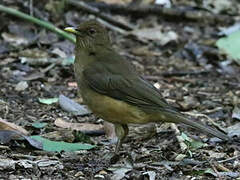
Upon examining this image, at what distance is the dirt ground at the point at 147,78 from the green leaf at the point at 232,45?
0.33 m

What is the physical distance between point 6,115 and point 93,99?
118cm

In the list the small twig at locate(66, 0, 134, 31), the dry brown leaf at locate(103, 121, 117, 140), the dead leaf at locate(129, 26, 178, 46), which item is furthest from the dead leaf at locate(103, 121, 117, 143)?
the small twig at locate(66, 0, 134, 31)

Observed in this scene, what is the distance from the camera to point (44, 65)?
24.4ft

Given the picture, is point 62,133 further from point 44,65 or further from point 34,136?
point 44,65

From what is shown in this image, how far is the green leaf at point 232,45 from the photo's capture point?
7.81m

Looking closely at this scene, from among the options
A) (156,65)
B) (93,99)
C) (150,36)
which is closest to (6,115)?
(93,99)

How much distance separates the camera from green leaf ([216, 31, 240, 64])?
781 cm

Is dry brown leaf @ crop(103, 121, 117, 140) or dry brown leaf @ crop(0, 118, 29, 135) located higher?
dry brown leaf @ crop(0, 118, 29, 135)

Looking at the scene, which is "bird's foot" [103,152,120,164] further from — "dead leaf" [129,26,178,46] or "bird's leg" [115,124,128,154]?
"dead leaf" [129,26,178,46]

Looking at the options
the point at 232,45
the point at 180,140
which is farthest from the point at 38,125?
the point at 232,45

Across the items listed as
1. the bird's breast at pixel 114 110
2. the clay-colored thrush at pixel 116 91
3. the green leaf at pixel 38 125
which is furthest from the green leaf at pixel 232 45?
the green leaf at pixel 38 125

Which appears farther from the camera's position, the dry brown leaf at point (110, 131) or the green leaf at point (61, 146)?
the dry brown leaf at point (110, 131)

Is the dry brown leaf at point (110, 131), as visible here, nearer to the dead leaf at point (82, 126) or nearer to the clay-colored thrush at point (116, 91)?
the dead leaf at point (82, 126)

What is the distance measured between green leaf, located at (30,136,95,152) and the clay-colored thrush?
0.99ft
